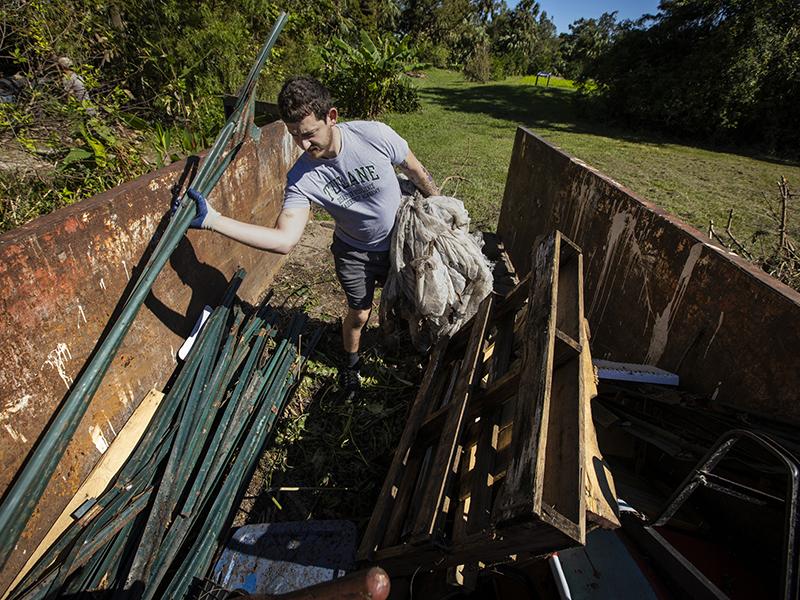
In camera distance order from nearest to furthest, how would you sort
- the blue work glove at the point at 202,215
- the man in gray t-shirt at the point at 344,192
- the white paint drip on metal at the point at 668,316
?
the blue work glove at the point at 202,215 → the man in gray t-shirt at the point at 344,192 → the white paint drip on metal at the point at 668,316

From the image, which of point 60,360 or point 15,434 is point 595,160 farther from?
A: point 15,434

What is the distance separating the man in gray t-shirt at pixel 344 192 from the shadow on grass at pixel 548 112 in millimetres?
11333

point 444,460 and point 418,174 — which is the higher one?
point 418,174

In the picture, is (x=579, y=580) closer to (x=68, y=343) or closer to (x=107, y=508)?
(x=107, y=508)

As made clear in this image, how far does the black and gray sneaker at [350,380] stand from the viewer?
2.80 m

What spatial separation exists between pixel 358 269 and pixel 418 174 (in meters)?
0.77

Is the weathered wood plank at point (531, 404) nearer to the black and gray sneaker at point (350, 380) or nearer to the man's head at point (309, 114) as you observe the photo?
the man's head at point (309, 114)

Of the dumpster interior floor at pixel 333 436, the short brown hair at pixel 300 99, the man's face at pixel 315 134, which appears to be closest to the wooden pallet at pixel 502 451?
the dumpster interior floor at pixel 333 436

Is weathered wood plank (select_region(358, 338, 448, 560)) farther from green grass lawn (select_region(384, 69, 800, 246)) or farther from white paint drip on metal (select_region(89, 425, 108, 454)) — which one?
green grass lawn (select_region(384, 69, 800, 246))

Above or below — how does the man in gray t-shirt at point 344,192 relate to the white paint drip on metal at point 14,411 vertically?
above

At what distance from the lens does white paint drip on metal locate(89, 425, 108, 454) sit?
1871 mm

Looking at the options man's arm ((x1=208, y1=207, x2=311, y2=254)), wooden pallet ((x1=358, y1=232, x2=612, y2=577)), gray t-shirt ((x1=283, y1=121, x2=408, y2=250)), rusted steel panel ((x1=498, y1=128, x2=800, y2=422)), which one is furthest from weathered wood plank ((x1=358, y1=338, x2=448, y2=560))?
rusted steel panel ((x1=498, y1=128, x2=800, y2=422))

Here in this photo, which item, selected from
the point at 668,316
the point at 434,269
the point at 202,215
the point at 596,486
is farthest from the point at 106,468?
the point at 668,316

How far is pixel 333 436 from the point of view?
2.54m
